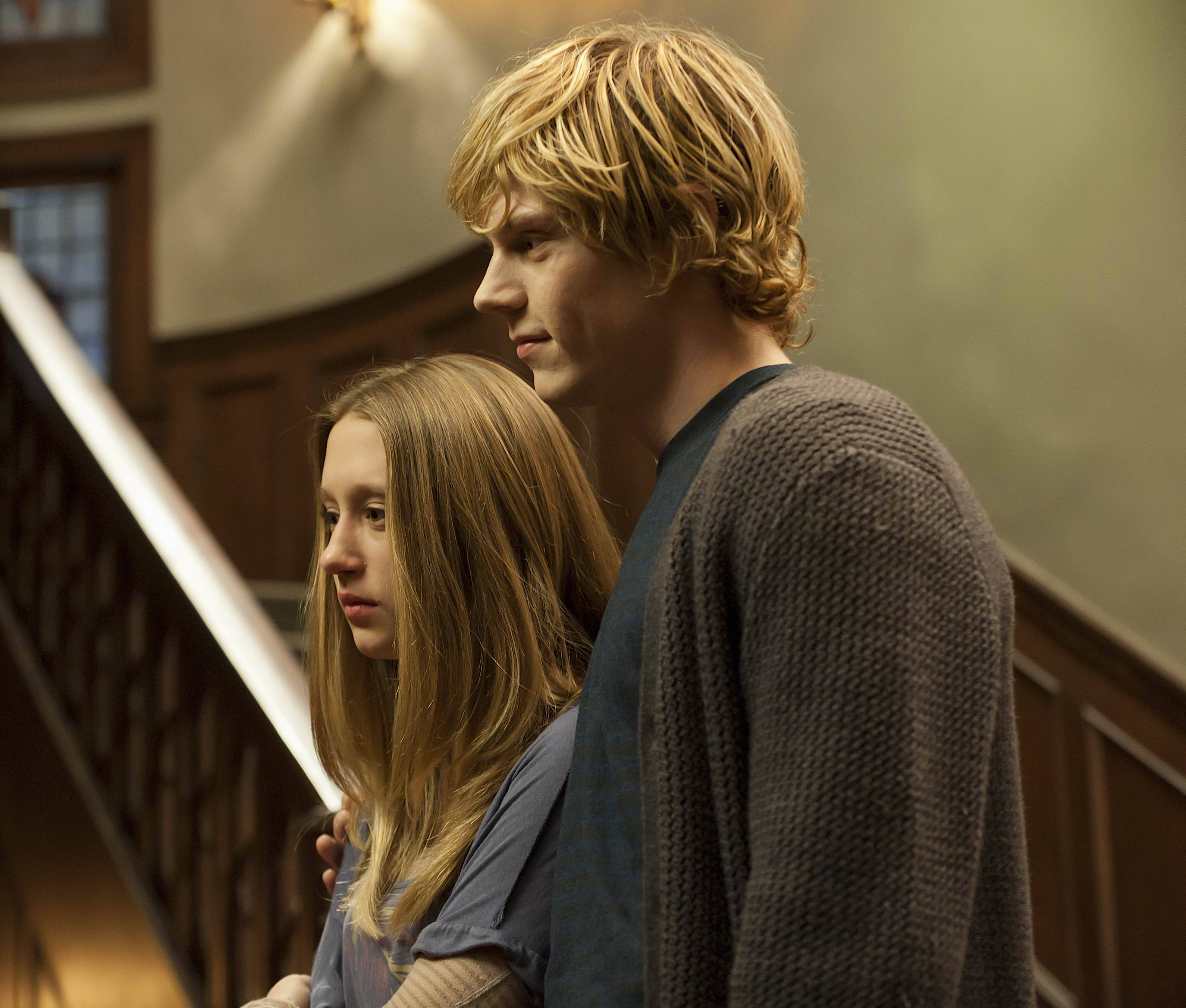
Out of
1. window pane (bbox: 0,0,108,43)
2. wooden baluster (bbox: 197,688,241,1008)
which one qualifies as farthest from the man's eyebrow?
window pane (bbox: 0,0,108,43)

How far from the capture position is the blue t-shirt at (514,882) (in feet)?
3.25

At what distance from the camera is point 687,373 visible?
938 mm

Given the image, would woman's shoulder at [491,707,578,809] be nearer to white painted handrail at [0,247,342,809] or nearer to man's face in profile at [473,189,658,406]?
man's face in profile at [473,189,658,406]

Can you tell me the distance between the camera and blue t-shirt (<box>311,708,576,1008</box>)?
990 mm

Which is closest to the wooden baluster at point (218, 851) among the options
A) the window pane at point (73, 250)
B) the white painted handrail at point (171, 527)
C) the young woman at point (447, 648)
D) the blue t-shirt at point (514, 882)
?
the white painted handrail at point (171, 527)

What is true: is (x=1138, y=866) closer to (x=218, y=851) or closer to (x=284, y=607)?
(x=218, y=851)

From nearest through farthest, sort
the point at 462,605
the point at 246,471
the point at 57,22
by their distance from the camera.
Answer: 1. the point at 462,605
2. the point at 246,471
3. the point at 57,22

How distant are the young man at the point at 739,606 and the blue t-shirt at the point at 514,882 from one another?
11cm

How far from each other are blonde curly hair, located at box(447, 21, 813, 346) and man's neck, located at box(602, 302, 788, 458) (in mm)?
26

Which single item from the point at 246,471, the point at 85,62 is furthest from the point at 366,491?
the point at 85,62

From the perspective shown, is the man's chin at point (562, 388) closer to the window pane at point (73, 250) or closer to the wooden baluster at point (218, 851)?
the wooden baluster at point (218, 851)

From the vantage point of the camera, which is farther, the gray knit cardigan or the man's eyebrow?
the man's eyebrow

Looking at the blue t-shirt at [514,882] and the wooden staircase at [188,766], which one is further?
the wooden staircase at [188,766]

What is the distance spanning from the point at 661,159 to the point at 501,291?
6.3 inches
